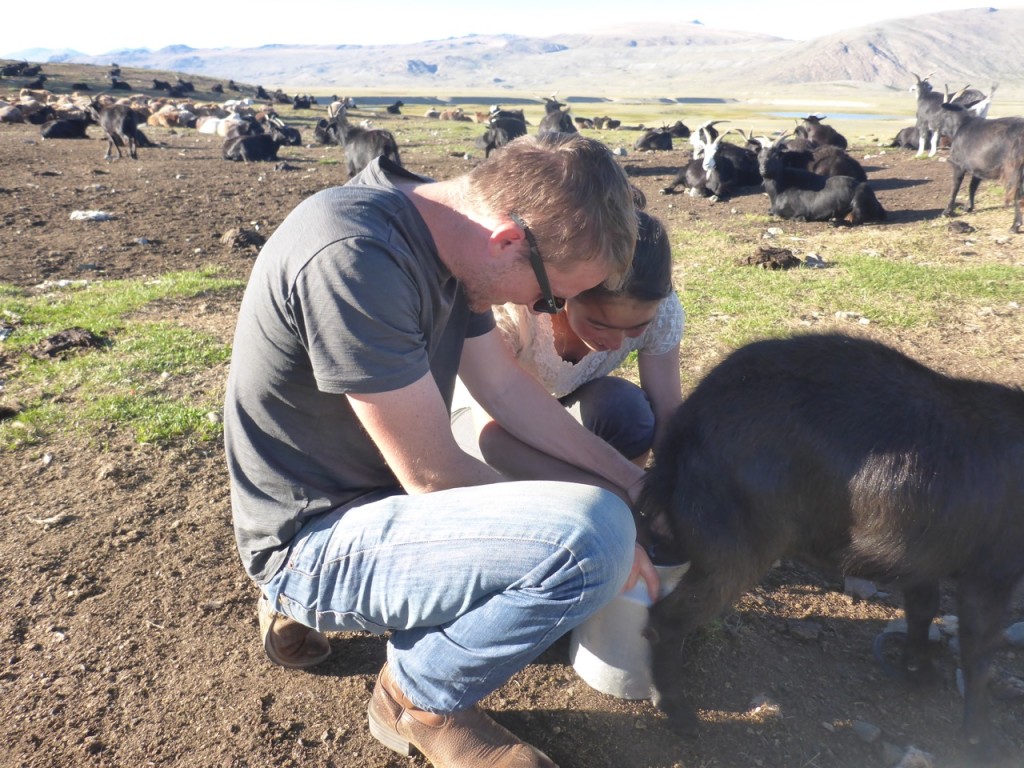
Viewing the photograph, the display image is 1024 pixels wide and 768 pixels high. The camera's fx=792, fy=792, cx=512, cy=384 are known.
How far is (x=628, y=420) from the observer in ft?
10.8

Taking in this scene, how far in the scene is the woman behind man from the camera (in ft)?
8.53

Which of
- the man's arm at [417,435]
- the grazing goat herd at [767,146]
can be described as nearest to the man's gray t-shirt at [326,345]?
the man's arm at [417,435]

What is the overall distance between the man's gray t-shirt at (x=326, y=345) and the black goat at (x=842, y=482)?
85cm

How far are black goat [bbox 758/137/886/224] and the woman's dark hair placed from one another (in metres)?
9.18

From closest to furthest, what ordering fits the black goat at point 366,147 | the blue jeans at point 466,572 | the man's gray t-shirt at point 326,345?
the man's gray t-shirt at point 326,345 → the blue jeans at point 466,572 → the black goat at point 366,147

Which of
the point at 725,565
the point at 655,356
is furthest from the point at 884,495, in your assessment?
the point at 655,356

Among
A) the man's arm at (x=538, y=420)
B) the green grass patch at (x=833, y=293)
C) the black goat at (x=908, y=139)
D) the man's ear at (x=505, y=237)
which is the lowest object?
the green grass patch at (x=833, y=293)

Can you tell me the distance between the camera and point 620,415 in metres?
3.29

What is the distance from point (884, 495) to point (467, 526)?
4.19 feet

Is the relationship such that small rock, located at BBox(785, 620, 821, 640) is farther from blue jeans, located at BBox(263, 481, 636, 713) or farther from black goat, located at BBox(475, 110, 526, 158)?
black goat, located at BBox(475, 110, 526, 158)

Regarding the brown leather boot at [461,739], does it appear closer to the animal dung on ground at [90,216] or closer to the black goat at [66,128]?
the animal dung on ground at [90,216]

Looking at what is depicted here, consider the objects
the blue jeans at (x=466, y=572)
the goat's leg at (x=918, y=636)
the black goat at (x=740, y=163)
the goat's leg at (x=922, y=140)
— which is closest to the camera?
the blue jeans at (x=466, y=572)

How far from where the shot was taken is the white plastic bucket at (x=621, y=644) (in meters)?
2.53

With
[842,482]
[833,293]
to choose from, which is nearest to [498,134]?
[833,293]
